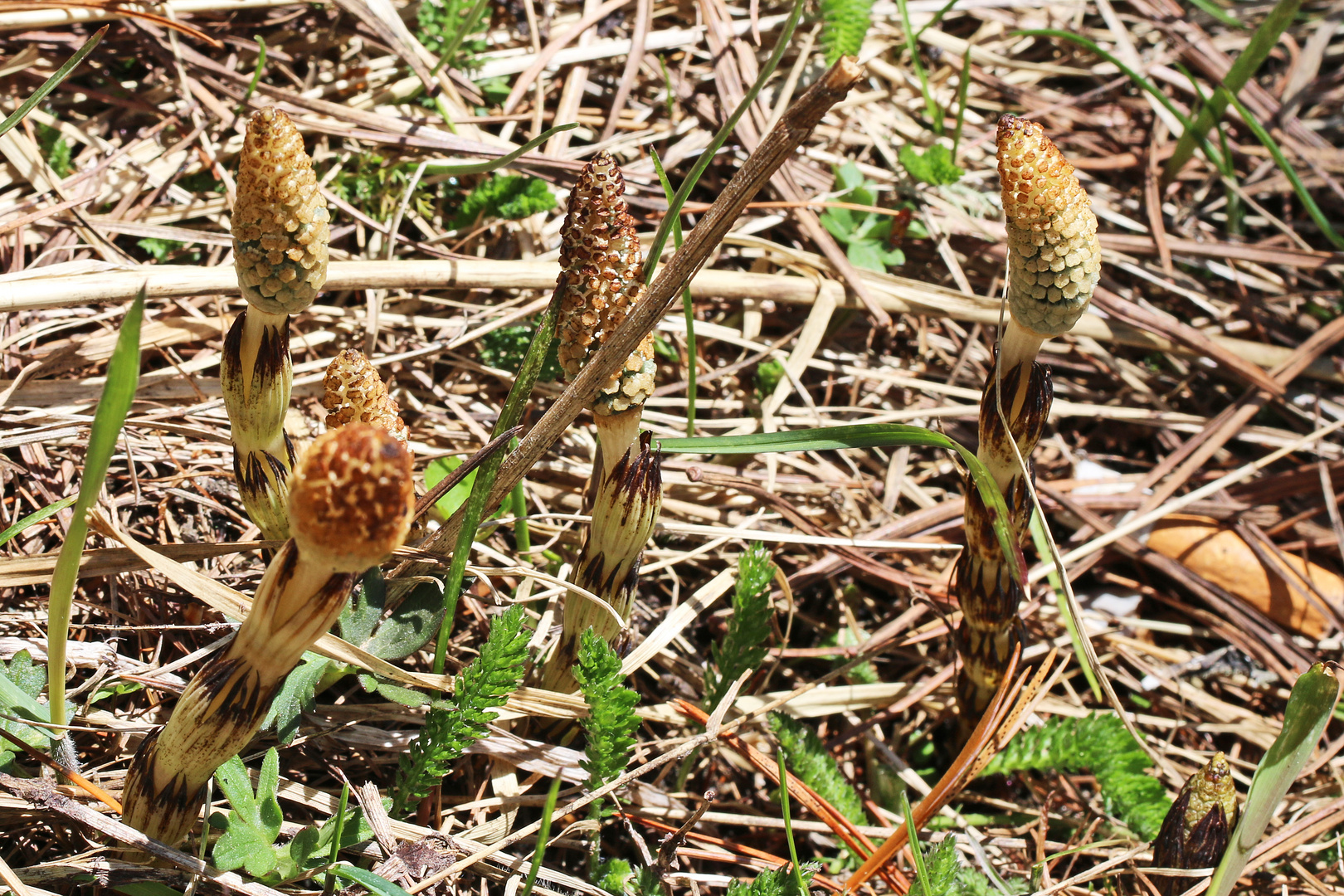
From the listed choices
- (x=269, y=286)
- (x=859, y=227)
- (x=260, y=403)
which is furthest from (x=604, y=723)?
(x=859, y=227)

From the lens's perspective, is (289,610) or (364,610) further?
(364,610)

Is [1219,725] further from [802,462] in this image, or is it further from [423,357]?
[423,357]

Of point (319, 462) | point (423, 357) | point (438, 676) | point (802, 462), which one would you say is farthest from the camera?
point (802, 462)

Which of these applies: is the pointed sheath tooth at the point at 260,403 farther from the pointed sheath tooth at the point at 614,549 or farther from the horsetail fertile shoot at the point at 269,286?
the pointed sheath tooth at the point at 614,549

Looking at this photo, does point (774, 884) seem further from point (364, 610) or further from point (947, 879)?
point (364, 610)

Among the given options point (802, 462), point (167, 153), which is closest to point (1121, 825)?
point (802, 462)

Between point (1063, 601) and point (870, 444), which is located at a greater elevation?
point (870, 444)
